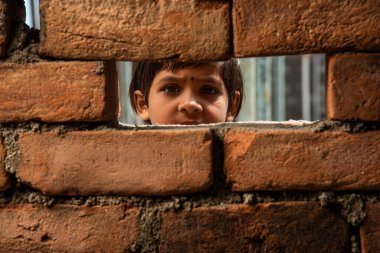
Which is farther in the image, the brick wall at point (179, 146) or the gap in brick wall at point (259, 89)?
the gap in brick wall at point (259, 89)

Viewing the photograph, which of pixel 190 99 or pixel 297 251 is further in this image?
pixel 190 99

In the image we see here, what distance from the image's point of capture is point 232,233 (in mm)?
1179

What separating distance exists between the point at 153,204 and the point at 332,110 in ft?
1.59

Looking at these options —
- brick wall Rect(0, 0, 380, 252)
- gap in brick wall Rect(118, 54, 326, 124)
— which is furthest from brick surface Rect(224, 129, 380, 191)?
gap in brick wall Rect(118, 54, 326, 124)

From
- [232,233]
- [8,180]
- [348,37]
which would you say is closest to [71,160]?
[8,180]

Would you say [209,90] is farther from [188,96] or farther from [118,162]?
[118,162]

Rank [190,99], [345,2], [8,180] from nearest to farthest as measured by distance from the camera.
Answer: [345,2], [8,180], [190,99]

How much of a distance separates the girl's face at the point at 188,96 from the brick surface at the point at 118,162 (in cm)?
60

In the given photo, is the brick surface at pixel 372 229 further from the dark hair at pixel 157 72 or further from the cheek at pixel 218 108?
the dark hair at pixel 157 72

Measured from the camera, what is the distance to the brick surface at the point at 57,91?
1.16 metres

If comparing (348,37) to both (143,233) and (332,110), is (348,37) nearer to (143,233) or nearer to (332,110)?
(332,110)

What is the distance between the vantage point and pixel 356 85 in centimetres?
112

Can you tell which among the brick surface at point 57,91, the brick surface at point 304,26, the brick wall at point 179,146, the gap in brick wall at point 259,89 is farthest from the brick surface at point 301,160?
the gap in brick wall at point 259,89

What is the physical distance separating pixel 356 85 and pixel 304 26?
0.18 m
